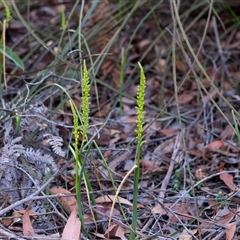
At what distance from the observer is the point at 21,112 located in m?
1.67

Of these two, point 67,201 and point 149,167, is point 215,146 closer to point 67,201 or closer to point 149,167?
point 149,167

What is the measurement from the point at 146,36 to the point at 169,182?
115 cm

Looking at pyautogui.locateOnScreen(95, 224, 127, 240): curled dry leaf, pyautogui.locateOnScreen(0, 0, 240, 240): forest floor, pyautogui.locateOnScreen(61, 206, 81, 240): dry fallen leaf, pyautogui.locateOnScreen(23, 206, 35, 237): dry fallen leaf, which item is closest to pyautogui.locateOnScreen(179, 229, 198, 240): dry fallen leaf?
pyautogui.locateOnScreen(0, 0, 240, 240): forest floor

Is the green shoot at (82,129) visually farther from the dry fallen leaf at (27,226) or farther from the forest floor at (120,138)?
the dry fallen leaf at (27,226)

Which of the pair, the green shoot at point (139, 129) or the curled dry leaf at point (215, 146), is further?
the curled dry leaf at point (215, 146)

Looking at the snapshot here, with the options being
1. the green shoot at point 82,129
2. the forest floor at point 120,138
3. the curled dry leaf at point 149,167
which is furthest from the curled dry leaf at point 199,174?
the green shoot at point 82,129

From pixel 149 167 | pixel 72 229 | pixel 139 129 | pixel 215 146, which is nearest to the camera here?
pixel 139 129

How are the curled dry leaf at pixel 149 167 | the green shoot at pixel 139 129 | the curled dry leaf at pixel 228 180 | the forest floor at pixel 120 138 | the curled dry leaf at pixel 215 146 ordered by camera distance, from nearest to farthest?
the green shoot at pixel 139 129, the forest floor at pixel 120 138, the curled dry leaf at pixel 228 180, the curled dry leaf at pixel 149 167, the curled dry leaf at pixel 215 146

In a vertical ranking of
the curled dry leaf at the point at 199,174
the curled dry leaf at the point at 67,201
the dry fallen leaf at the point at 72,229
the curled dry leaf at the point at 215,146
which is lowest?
the curled dry leaf at the point at 215,146

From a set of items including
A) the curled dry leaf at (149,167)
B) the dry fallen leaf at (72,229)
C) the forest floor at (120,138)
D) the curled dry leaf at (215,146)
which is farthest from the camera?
the curled dry leaf at (215,146)

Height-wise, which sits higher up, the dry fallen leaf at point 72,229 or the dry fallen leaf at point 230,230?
the dry fallen leaf at point 72,229

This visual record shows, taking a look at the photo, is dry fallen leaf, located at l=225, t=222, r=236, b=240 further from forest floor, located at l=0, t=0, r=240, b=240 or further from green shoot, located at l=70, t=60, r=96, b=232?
green shoot, located at l=70, t=60, r=96, b=232

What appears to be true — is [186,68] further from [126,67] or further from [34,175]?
[34,175]

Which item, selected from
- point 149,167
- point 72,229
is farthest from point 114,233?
point 149,167
